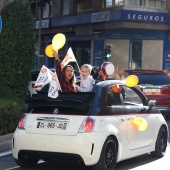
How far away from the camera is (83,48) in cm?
4297

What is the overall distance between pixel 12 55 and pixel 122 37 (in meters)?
27.8

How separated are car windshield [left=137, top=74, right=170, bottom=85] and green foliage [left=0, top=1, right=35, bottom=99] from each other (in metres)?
4.36

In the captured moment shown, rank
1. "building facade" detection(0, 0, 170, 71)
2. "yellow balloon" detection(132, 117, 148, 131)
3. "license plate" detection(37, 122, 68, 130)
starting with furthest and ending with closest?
"building facade" detection(0, 0, 170, 71), "yellow balloon" detection(132, 117, 148, 131), "license plate" detection(37, 122, 68, 130)

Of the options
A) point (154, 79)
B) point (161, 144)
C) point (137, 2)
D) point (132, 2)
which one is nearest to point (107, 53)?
point (132, 2)

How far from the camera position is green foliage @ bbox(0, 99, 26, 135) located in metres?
9.90

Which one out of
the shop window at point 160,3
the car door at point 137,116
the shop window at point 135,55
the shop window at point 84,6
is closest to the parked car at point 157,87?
the car door at point 137,116

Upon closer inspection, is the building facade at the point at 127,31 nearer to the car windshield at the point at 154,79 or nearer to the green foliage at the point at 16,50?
the car windshield at the point at 154,79

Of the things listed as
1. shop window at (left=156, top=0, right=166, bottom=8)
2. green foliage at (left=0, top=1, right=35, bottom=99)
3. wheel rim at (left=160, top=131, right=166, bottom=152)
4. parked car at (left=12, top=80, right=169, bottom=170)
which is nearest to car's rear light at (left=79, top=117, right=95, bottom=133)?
parked car at (left=12, top=80, right=169, bottom=170)

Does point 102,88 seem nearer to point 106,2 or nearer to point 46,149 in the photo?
point 46,149

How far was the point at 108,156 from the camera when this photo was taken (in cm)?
731

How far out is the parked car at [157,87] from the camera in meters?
15.1

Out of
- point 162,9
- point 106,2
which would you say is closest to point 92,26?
point 106,2

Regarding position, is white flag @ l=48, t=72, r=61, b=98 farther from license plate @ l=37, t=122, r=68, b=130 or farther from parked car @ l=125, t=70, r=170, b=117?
parked car @ l=125, t=70, r=170, b=117

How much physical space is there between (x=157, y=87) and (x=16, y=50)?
5.20 m
